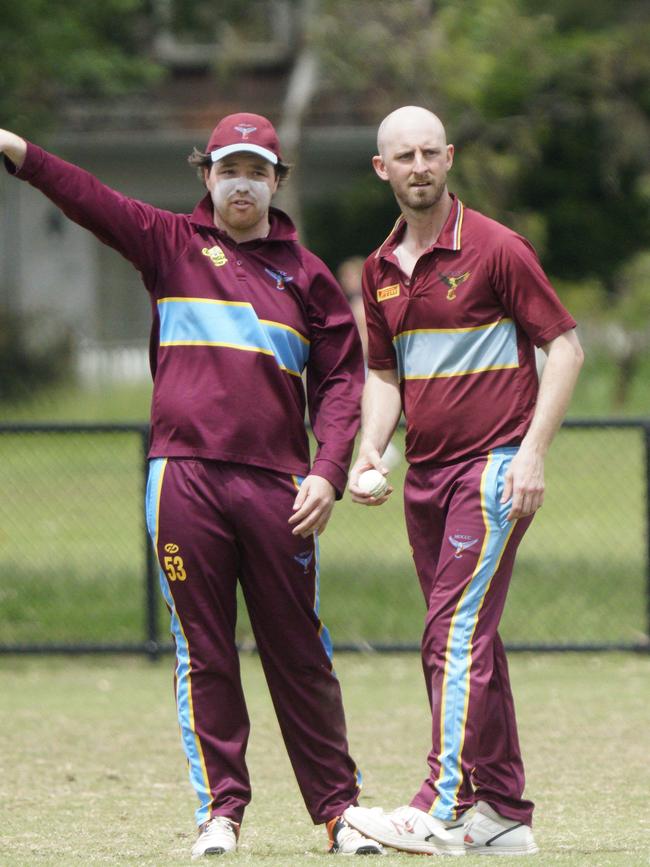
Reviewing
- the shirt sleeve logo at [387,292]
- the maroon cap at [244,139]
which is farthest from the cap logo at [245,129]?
the shirt sleeve logo at [387,292]

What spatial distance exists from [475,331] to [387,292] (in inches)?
14.0

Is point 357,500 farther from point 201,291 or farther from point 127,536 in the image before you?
point 127,536

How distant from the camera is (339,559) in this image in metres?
11.3

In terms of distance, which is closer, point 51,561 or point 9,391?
point 51,561

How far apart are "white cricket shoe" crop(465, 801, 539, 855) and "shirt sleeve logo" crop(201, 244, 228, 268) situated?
6.28 ft

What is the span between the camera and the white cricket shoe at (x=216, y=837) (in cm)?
506

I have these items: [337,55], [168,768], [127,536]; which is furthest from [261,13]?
[168,768]

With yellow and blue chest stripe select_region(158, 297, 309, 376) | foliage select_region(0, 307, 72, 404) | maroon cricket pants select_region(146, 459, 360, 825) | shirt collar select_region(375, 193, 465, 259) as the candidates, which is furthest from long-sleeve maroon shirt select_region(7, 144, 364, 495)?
foliage select_region(0, 307, 72, 404)

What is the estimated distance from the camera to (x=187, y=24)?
1603 cm

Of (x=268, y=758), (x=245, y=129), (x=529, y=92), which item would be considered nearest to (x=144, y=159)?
(x=529, y=92)

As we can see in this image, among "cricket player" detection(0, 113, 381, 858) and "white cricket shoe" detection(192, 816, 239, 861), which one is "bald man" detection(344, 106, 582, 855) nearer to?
"cricket player" detection(0, 113, 381, 858)

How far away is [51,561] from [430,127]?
6.77 meters

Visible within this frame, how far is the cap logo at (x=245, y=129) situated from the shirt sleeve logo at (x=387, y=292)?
65 cm

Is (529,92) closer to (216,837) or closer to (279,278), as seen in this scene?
(279,278)
